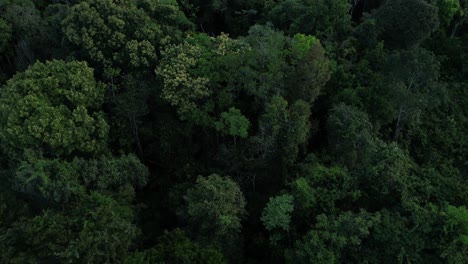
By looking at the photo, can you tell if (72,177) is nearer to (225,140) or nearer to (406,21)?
(225,140)

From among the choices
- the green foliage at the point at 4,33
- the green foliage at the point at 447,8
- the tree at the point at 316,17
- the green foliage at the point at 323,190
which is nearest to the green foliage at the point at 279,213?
the green foliage at the point at 323,190

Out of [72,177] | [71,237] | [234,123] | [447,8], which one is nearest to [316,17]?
[234,123]

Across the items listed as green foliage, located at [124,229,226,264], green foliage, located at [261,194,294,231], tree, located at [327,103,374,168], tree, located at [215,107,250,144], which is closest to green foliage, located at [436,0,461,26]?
tree, located at [327,103,374,168]

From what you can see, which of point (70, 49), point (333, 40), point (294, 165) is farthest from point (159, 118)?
point (333, 40)

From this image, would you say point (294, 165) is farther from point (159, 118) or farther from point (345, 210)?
point (159, 118)

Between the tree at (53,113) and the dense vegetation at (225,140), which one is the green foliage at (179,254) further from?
the tree at (53,113)

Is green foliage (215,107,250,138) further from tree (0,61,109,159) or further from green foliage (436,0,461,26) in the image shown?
green foliage (436,0,461,26)
